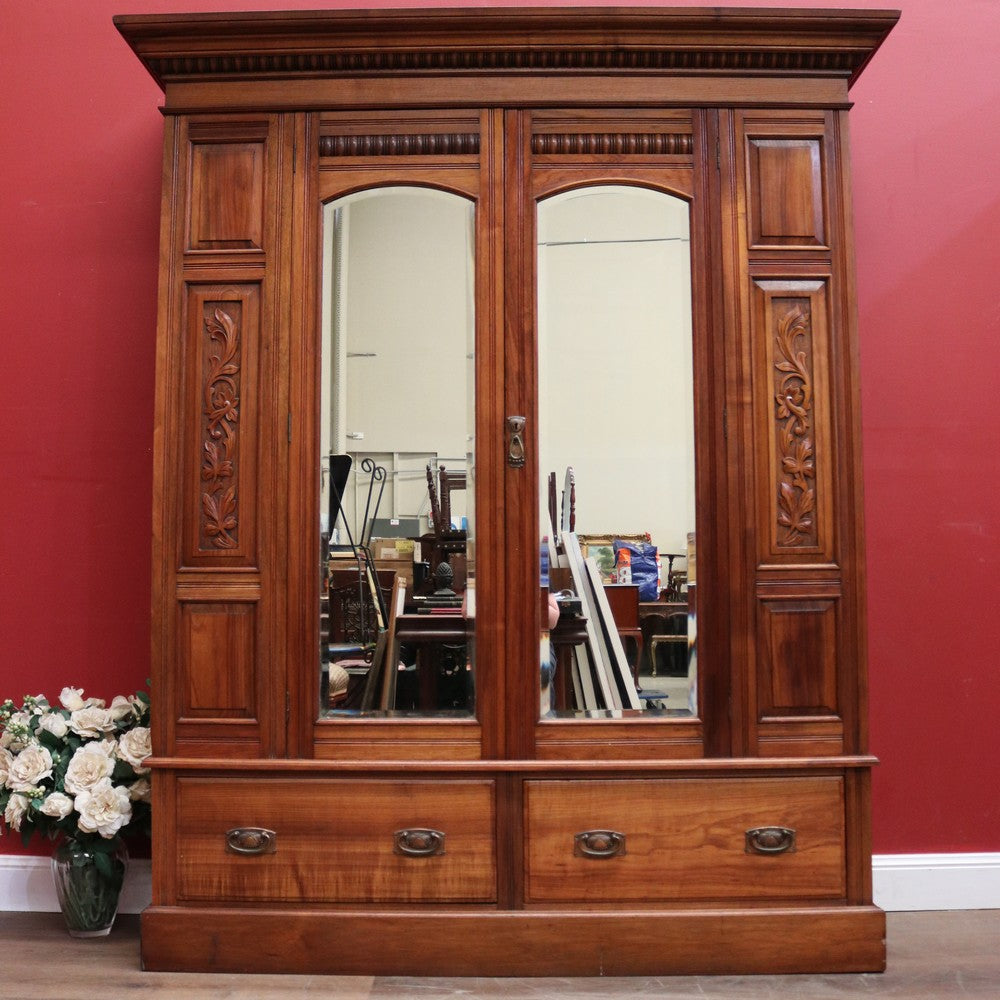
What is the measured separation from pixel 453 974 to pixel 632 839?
1.70 ft

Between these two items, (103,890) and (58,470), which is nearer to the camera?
(103,890)

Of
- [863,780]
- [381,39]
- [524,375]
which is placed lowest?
[863,780]

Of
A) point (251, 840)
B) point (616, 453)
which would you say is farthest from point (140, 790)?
point (616, 453)

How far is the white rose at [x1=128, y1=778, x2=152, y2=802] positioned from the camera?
88.1 inches

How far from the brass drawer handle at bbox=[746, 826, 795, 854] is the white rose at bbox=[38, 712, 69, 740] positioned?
5.73ft

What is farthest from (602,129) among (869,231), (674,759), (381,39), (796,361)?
(674,759)

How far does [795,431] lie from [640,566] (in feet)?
1.60

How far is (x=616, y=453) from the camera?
82.1 inches

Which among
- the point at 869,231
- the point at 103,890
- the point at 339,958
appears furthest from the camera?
the point at 869,231

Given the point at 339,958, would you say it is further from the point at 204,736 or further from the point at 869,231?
the point at 869,231

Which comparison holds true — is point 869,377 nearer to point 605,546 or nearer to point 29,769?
point 605,546

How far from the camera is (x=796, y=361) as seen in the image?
208 cm

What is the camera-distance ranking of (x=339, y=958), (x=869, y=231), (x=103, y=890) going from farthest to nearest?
1. (x=869, y=231)
2. (x=103, y=890)
3. (x=339, y=958)

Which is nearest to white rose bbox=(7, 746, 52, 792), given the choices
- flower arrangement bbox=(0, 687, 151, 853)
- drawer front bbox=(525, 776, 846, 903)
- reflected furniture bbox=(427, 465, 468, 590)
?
flower arrangement bbox=(0, 687, 151, 853)
